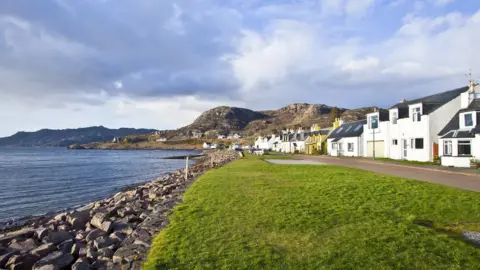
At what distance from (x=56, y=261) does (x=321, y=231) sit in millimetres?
6278

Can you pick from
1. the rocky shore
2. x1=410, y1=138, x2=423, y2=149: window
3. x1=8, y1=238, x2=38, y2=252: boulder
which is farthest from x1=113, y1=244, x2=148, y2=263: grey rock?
x1=410, y1=138, x2=423, y2=149: window

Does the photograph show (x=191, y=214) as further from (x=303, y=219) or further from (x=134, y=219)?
(x=303, y=219)

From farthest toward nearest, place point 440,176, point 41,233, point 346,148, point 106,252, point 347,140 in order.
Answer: point 346,148
point 347,140
point 440,176
point 41,233
point 106,252

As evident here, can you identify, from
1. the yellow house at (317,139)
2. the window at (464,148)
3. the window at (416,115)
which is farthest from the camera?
the yellow house at (317,139)

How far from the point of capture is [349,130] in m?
52.9

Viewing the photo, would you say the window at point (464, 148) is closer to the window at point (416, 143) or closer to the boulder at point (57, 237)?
the window at point (416, 143)

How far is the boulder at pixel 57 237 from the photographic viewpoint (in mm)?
10036

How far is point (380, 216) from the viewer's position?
970cm

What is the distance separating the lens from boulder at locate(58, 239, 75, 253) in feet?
29.8

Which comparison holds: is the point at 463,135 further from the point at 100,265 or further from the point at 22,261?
the point at 22,261

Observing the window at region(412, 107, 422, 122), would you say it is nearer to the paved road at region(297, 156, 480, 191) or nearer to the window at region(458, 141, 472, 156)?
the window at region(458, 141, 472, 156)

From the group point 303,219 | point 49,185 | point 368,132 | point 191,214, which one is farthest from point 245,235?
point 368,132

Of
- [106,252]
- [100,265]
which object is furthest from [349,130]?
[100,265]

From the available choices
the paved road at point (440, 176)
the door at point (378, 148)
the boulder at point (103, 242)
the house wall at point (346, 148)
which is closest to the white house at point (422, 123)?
the door at point (378, 148)
